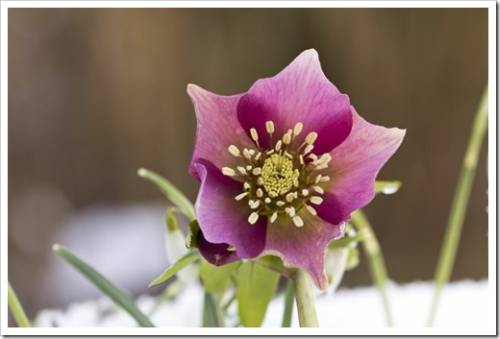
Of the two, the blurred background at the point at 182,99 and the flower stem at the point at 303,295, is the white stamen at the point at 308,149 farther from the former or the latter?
the blurred background at the point at 182,99

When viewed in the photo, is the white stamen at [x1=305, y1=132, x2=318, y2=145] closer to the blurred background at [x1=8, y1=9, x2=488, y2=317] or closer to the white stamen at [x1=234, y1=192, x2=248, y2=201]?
the white stamen at [x1=234, y1=192, x2=248, y2=201]

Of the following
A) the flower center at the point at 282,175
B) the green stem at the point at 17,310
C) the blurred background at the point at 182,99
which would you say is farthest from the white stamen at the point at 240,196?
the blurred background at the point at 182,99

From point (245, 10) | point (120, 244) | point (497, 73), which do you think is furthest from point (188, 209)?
point (245, 10)

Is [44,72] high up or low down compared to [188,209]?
down

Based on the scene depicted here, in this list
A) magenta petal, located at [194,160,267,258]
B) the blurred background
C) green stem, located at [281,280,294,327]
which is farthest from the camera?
the blurred background

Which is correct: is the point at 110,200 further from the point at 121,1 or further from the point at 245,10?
the point at 121,1

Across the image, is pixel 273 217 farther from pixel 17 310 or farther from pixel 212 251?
pixel 17 310

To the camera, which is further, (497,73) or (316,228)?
(497,73)

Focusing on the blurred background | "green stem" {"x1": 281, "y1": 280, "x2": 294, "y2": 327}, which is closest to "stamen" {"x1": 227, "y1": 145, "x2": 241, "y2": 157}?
"green stem" {"x1": 281, "y1": 280, "x2": 294, "y2": 327}
